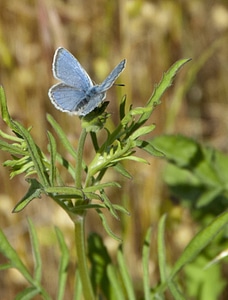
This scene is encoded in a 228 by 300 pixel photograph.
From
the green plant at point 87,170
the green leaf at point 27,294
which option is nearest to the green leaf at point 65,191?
the green plant at point 87,170

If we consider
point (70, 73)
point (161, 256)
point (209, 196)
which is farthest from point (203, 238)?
point (209, 196)

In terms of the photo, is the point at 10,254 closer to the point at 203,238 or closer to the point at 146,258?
the point at 146,258

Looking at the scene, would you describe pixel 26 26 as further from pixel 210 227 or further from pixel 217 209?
pixel 210 227

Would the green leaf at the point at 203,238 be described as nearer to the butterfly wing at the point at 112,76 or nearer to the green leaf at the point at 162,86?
the green leaf at the point at 162,86

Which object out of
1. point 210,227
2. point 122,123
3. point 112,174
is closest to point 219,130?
point 112,174

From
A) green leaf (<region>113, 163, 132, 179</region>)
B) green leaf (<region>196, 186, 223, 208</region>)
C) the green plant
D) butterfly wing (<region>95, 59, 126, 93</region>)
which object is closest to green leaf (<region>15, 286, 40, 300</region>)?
the green plant

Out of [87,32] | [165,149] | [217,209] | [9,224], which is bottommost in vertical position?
[9,224]

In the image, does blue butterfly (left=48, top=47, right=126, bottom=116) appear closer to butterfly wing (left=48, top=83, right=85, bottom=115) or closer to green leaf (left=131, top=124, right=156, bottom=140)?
butterfly wing (left=48, top=83, right=85, bottom=115)
